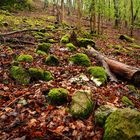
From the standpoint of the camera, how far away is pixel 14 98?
5887mm

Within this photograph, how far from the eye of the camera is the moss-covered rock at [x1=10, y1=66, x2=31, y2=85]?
6.80 m

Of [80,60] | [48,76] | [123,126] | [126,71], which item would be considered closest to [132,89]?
[126,71]

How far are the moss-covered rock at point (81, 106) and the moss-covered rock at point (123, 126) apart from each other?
789mm

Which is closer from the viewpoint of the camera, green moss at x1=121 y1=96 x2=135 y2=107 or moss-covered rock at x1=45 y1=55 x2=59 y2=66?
green moss at x1=121 y1=96 x2=135 y2=107

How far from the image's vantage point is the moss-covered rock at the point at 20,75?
22.3 feet

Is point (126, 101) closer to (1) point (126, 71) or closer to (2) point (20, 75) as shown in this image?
(1) point (126, 71)

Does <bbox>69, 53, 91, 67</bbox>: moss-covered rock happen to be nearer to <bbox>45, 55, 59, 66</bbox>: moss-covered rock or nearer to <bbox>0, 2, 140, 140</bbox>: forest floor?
<bbox>0, 2, 140, 140</bbox>: forest floor

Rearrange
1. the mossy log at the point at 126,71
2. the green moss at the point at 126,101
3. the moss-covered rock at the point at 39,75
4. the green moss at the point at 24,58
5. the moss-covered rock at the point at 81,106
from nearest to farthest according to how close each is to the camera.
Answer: the moss-covered rock at the point at 81,106, the green moss at the point at 126,101, the moss-covered rock at the point at 39,75, the mossy log at the point at 126,71, the green moss at the point at 24,58

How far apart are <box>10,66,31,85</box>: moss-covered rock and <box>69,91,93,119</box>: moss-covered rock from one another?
1905 mm

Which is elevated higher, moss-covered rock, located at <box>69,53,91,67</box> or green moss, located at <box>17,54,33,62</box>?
green moss, located at <box>17,54,33,62</box>

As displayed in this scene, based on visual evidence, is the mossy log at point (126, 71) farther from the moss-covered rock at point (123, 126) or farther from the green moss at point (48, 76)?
the moss-covered rock at point (123, 126)

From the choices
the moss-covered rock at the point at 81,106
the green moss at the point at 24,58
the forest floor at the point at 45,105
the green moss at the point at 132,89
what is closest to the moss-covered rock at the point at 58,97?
the forest floor at the point at 45,105

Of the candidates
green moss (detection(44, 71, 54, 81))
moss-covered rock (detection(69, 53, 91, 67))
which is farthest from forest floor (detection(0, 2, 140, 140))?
moss-covered rock (detection(69, 53, 91, 67))

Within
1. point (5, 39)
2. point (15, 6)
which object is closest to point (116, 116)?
point (5, 39)
